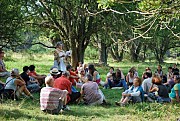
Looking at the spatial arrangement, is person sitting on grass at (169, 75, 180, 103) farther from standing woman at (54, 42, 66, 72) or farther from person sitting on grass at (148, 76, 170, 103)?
standing woman at (54, 42, 66, 72)

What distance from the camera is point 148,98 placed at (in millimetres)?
12023

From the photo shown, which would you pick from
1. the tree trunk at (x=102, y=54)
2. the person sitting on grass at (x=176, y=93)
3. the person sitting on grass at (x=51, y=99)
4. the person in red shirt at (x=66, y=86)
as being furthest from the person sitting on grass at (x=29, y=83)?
the tree trunk at (x=102, y=54)

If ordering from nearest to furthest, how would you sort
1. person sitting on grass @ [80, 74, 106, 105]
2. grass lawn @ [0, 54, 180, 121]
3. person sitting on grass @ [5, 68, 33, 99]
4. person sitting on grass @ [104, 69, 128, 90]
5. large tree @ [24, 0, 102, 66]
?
grass lawn @ [0, 54, 180, 121], person sitting on grass @ [5, 68, 33, 99], person sitting on grass @ [80, 74, 106, 105], person sitting on grass @ [104, 69, 128, 90], large tree @ [24, 0, 102, 66]

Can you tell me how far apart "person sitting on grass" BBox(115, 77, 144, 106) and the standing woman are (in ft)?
12.7

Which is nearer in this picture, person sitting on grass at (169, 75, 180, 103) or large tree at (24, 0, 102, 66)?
person sitting on grass at (169, 75, 180, 103)

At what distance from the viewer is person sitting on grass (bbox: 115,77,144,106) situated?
11.1 meters

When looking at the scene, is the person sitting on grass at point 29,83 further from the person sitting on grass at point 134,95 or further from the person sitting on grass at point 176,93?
the person sitting on grass at point 176,93

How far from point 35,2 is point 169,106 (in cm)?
1186

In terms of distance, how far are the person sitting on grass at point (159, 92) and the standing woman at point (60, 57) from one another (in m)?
4.03

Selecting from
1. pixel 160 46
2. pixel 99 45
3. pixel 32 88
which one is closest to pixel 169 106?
pixel 32 88

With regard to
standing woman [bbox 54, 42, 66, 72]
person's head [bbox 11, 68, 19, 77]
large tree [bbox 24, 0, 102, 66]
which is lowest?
person's head [bbox 11, 68, 19, 77]

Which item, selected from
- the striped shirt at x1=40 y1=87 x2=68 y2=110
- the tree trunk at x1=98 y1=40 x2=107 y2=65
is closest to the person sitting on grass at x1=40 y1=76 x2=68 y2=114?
the striped shirt at x1=40 y1=87 x2=68 y2=110

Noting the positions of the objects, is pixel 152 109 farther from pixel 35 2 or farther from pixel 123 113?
pixel 35 2

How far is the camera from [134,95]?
11141 millimetres
